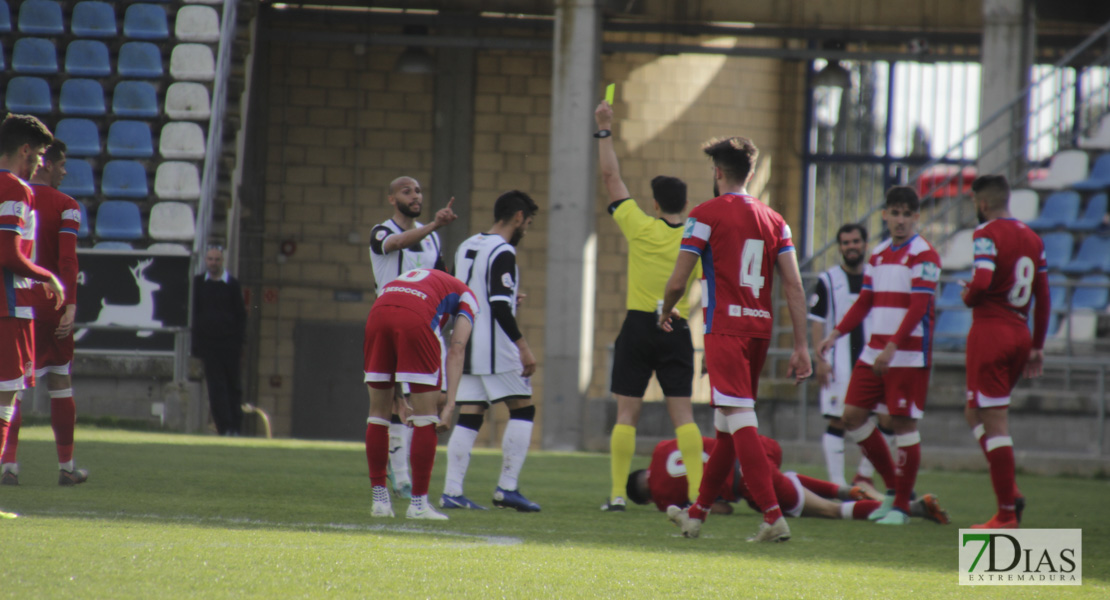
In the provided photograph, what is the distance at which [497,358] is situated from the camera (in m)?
7.36

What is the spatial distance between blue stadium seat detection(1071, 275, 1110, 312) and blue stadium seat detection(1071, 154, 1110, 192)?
53.5 inches

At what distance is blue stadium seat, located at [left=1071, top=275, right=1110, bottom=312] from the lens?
1457 centimetres

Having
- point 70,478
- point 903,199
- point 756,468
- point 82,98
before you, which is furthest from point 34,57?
point 756,468

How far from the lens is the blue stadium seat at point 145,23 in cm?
1723

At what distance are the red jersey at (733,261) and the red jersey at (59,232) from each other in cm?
336

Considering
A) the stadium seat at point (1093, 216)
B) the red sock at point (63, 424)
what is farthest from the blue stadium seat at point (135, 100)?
the stadium seat at point (1093, 216)

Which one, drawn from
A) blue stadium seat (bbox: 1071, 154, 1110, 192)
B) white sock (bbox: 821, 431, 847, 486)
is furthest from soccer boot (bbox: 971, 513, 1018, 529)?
blue stadium seat (bbox: 1071, 154, 1110, 192)

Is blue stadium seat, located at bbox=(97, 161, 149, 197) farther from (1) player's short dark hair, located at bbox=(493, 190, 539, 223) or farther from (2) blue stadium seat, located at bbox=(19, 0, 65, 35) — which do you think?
(1) player's short dark hair, located at bbox=(493, 190, 539, 223)

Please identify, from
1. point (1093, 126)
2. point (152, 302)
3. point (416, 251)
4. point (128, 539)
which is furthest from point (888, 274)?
point (1093, 126)

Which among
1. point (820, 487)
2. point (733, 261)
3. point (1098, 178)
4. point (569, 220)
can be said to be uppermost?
point (1098, 178)

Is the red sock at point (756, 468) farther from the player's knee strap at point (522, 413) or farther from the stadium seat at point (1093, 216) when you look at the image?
the stadium seat at point (1093, 216)

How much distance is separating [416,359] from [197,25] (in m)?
12.7

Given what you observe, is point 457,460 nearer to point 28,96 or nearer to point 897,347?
point 897,347

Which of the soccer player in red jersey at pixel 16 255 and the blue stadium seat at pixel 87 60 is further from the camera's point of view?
the blue stadium seat at pixel 87 60
